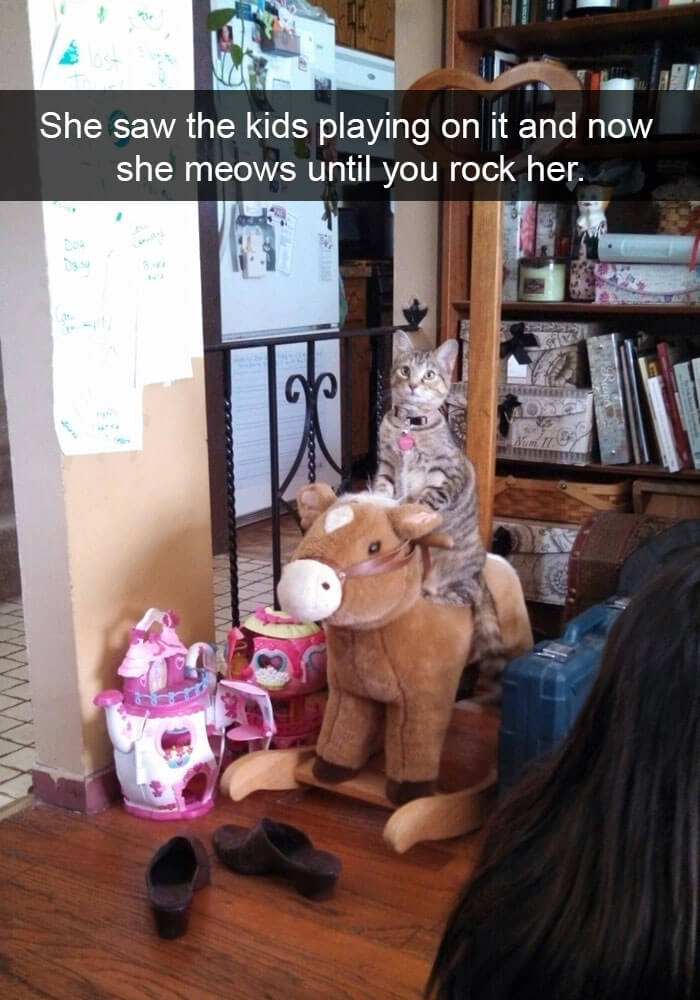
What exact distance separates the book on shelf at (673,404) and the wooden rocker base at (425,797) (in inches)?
39.8

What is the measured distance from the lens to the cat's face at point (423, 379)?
6.06 ft

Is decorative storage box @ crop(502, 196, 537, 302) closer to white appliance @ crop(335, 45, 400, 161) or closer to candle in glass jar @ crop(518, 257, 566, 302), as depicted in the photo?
candle in glass jar @ crop(518, 257, 566, 302)

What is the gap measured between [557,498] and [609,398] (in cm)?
29

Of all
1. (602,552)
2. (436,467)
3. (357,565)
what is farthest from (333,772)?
(602,552)

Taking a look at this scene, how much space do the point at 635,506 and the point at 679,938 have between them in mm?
2019

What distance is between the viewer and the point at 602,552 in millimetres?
2244

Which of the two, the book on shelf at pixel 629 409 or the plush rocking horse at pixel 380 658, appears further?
the book on shelf at pixel 629 409

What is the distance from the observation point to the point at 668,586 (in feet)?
2.01

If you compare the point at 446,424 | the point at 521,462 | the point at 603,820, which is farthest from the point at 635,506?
the point at 603,820

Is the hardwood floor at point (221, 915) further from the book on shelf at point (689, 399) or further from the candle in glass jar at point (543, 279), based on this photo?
the candle in glass jar at point (543, 279)

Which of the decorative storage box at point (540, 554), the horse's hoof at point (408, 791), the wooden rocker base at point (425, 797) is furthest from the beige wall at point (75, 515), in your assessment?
the decorative storage box at point (540, 554)

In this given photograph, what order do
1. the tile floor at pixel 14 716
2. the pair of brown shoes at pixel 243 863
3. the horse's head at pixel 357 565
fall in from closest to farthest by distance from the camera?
the pair of brown shoes at pixel 243 863 < the horse's head at pixel 357 565 < the tile floor at pixel 14 716

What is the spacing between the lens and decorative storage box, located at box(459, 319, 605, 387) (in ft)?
8.38

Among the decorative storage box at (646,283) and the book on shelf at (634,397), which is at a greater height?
the decorative storage box at (646,283)
